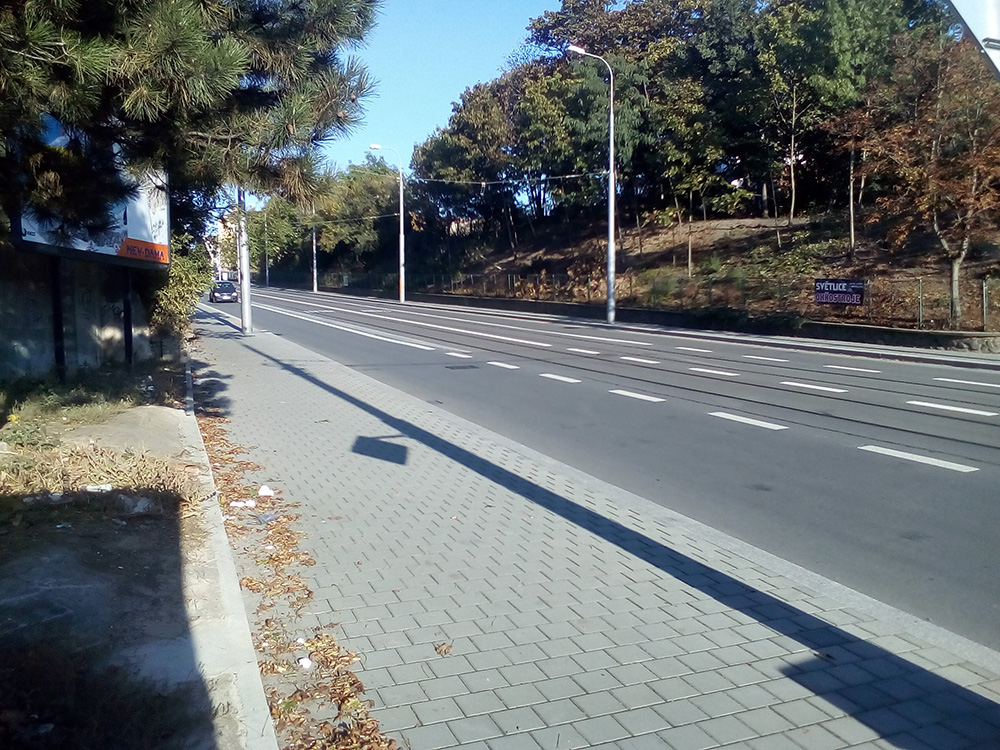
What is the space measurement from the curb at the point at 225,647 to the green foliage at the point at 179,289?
14.1 metres

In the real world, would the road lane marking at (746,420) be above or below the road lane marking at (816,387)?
below

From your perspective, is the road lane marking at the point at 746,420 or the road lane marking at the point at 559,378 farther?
the road lane marking at the point at 559,378

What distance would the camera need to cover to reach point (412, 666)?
14.2 feet

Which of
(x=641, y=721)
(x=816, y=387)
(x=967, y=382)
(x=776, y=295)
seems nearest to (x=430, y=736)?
(x=641, y=721)

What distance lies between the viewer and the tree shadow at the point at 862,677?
373cm

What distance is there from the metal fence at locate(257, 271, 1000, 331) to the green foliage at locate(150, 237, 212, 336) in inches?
719

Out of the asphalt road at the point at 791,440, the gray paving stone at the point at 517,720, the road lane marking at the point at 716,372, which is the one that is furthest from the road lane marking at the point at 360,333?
the gray paving stone at the point at 517,720

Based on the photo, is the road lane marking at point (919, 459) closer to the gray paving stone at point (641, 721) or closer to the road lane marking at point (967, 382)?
the gray paving stone at point (641, 721)

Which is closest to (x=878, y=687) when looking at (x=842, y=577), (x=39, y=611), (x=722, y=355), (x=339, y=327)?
(x=842, y=577)

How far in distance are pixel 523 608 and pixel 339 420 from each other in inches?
276

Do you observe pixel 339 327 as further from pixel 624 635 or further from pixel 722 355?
pixel 624 635

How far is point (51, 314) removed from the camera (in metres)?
12.8

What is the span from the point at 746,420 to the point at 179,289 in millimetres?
13537

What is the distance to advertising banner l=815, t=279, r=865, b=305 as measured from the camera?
26.1m
